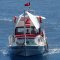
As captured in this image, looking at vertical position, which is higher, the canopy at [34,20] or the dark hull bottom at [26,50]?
the canopy at [34,20]

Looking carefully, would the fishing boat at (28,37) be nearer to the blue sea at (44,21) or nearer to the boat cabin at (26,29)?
the boat cabin at (26,29)

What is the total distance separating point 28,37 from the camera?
75.2 meters

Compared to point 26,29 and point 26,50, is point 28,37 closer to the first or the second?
point 26,50

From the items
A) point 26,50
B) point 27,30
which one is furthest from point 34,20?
point 26,50

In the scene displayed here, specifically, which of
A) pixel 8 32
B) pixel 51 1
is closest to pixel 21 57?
pixel 8 32

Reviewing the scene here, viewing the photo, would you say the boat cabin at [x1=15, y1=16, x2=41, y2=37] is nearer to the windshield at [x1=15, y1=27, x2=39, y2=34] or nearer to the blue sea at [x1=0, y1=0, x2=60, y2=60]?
the windshield at [x1=15, y1=27, x2=39, y2=34]

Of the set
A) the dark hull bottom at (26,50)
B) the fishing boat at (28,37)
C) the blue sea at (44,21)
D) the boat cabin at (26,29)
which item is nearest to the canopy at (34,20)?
the fishing boat at (28,37)

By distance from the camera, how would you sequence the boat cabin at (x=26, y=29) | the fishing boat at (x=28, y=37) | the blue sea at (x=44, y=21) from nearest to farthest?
the fishing boat at (x=28, y=37), the boat cabin at (x=26, y=29), the blue sea at (x=44, y=21)

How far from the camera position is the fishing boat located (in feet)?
246

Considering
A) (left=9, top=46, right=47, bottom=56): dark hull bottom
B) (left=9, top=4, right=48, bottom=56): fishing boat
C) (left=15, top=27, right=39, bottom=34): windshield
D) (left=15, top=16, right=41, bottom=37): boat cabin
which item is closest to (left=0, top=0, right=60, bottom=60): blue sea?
(left=9, top=46, right=47, bottom=56): dark hull bottom

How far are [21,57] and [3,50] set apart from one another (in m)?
3.99

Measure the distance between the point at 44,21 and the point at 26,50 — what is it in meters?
14.6

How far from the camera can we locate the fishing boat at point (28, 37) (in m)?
74.9

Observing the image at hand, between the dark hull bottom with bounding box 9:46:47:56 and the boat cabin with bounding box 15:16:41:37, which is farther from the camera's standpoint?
the boat cabin with bounding box 15:16:41:37
